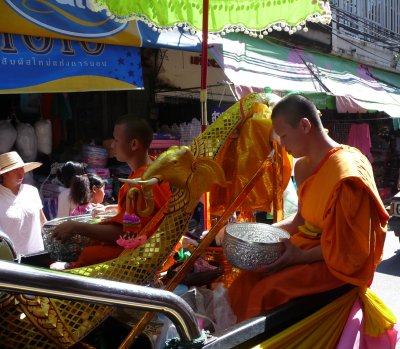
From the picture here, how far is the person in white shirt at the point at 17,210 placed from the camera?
12.7ft

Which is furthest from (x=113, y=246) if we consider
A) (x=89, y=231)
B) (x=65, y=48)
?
(x=65, y=48)

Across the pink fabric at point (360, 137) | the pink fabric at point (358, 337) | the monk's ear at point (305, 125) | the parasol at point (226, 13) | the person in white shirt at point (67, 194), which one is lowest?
the pink fabric at point (358, 337)

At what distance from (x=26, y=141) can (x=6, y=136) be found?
27 cm

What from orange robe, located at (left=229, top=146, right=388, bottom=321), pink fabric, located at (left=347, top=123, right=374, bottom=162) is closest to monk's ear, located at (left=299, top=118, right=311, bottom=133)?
orange robe, located at (left=229, top=146, right=388, bottom=321)

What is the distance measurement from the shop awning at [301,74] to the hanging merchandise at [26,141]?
284 centimetres

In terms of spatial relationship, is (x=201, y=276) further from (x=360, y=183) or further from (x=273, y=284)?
(x=360, y=183)

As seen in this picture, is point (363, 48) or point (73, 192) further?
point (363, 48)

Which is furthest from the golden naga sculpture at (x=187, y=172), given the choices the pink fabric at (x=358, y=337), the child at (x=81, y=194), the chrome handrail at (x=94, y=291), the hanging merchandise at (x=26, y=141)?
the hanging merchandise at (x=26, y=141)

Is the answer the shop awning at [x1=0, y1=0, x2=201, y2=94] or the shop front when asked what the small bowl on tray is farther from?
the shop front

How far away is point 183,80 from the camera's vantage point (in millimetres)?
7559

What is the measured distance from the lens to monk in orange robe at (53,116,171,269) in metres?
2.30

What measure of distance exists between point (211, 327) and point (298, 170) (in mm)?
944

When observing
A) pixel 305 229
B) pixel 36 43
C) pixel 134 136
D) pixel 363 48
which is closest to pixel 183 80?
pixel 36 43

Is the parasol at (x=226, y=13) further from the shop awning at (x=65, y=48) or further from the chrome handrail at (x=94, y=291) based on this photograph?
the chrome handrail at (x=94, y=291)
